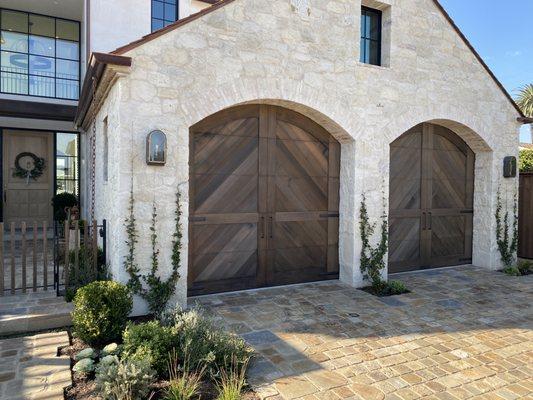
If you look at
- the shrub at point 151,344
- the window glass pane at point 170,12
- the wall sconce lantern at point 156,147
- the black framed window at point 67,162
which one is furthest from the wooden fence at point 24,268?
the window glass pane at point 170,12

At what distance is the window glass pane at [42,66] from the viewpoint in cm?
1202

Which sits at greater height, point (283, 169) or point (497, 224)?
point (283, 169)

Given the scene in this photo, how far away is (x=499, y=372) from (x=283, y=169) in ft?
13.3

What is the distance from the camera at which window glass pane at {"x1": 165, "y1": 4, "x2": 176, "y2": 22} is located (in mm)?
12023

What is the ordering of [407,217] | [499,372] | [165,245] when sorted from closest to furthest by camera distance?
[499,372] → [165,245] → [407,217]

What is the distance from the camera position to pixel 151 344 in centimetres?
371

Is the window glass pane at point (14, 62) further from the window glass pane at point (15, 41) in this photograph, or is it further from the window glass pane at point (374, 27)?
the window glass pane at point (374, 27)

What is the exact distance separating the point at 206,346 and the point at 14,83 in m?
11.7

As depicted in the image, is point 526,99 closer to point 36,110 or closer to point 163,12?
point 163,12

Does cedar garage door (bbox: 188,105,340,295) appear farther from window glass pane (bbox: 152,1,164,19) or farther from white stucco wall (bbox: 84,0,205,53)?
window glass pane (bbox: 152,1,164,19)

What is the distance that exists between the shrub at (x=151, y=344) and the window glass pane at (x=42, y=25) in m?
11.9

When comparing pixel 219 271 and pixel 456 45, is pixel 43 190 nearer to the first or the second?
pixel 219 271

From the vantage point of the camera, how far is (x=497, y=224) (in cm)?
845

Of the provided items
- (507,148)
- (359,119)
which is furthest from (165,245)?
(507,148)
